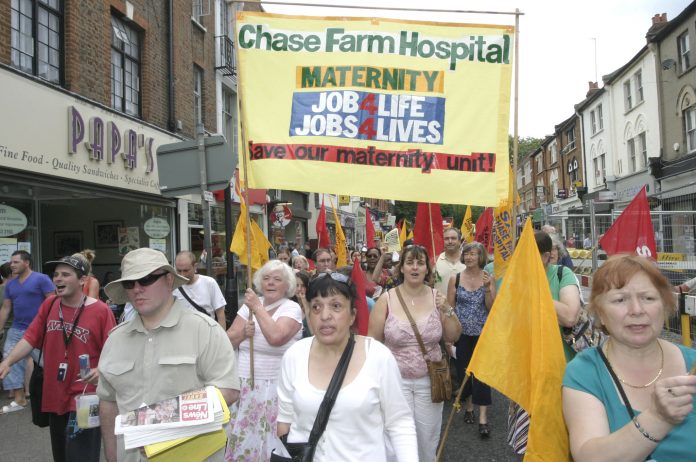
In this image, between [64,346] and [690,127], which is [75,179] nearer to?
[64,346]

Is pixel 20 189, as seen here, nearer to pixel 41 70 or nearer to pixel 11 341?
pixel 41 70

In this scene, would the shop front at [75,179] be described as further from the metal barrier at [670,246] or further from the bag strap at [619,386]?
the metal barrier at [670,246]

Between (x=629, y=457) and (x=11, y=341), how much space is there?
7110mm

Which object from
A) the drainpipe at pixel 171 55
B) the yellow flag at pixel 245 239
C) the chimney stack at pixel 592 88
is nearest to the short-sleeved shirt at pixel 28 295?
the yellow flag at pixel 245 239

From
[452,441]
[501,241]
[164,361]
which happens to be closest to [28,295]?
[164,361]

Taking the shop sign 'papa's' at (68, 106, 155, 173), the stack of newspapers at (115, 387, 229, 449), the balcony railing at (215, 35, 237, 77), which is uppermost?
the balcony railing at (215, 35, 237, 77)

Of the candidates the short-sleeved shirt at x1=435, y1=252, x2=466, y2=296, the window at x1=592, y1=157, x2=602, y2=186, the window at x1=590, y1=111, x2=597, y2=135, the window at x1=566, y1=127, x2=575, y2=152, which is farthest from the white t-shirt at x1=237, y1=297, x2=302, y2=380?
the window at x1=566, y1=127, x2=575, y2=152

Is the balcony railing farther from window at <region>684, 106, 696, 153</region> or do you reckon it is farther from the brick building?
window at <region>684, 106, 696, 153</region>

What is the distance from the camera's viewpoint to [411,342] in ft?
12.3

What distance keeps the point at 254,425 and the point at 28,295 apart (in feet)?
13.9

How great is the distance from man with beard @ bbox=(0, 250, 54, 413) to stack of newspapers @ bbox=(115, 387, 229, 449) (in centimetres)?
479

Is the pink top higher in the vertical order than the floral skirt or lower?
higher

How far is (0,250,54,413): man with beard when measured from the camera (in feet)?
20.9

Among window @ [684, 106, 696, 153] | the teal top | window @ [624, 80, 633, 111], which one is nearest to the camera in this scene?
the teal top
